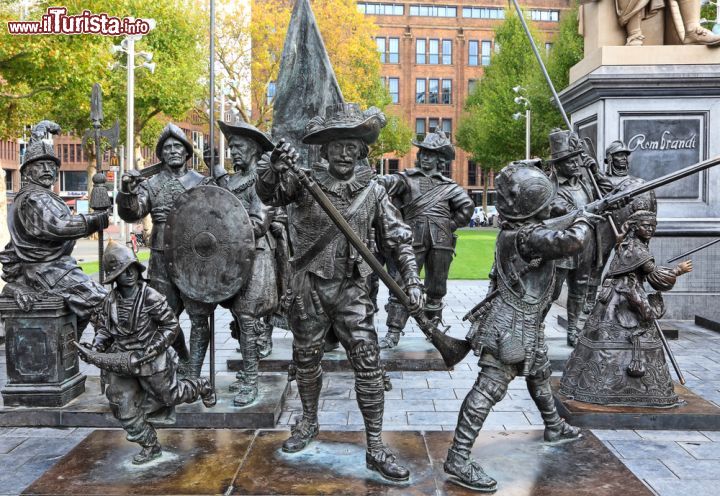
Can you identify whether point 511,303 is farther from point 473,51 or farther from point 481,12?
point 481,12

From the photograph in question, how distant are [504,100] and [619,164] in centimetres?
3259

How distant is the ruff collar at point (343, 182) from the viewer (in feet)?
15.4

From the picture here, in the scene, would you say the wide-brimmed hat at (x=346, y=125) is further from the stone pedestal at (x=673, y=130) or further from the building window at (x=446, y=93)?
the building window at (x=446, y=93)

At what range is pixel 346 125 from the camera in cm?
448

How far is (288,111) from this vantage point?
877cm

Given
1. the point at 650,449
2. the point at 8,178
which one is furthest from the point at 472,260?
the point at 8,178

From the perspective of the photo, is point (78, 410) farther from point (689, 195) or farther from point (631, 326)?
point (689, 195)

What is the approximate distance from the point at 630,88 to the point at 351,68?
24.5 metres

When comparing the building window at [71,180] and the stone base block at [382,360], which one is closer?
the stone base block at [382,360]

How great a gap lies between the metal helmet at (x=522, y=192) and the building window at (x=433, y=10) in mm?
59842

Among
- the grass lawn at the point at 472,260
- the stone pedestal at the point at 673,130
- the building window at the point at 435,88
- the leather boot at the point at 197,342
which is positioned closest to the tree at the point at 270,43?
the grass lawn at the point at 472,260

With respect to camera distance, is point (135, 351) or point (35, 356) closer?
point (135, 351)

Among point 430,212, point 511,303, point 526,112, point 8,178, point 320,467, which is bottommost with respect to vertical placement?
point 320,467

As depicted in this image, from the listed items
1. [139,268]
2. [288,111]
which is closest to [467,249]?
[288,111]
